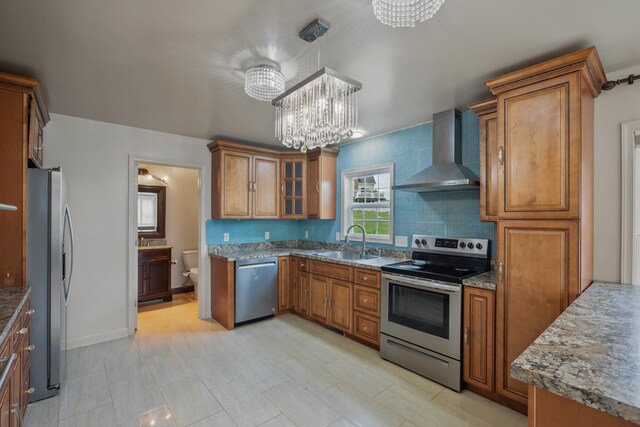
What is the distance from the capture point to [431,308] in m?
2.45

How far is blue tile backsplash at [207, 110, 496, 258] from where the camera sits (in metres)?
2.81

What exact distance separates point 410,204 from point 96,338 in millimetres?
3677

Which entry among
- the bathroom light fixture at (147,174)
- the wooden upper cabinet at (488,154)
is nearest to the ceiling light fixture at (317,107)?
the wooden upper cabinet at (488,154)

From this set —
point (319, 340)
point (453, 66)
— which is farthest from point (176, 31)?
point (319, 340)

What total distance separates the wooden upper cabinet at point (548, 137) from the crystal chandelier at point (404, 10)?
1.05 meters

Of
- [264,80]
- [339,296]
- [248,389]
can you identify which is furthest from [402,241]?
[264,80]

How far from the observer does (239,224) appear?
13.8ft

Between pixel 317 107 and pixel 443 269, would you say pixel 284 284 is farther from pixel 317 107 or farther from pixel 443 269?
pixel 317 107

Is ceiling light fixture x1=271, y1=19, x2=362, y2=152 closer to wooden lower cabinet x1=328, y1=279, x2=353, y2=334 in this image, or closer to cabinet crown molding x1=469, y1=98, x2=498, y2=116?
cabinet crown molding x1=469, y1=98, x2=498, y2=116

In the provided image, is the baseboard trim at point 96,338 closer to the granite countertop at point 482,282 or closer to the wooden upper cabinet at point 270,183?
the wooden upper cabinet at point 270,183

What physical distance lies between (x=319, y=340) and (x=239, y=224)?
193 centimetres

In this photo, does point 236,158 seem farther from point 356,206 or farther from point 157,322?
point 157,322

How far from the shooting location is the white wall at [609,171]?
6.70 feet

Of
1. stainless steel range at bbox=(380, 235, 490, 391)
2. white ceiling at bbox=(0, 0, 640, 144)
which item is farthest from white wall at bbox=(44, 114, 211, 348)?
stainless steel range at bbox=(380, 235, 490, 391)
